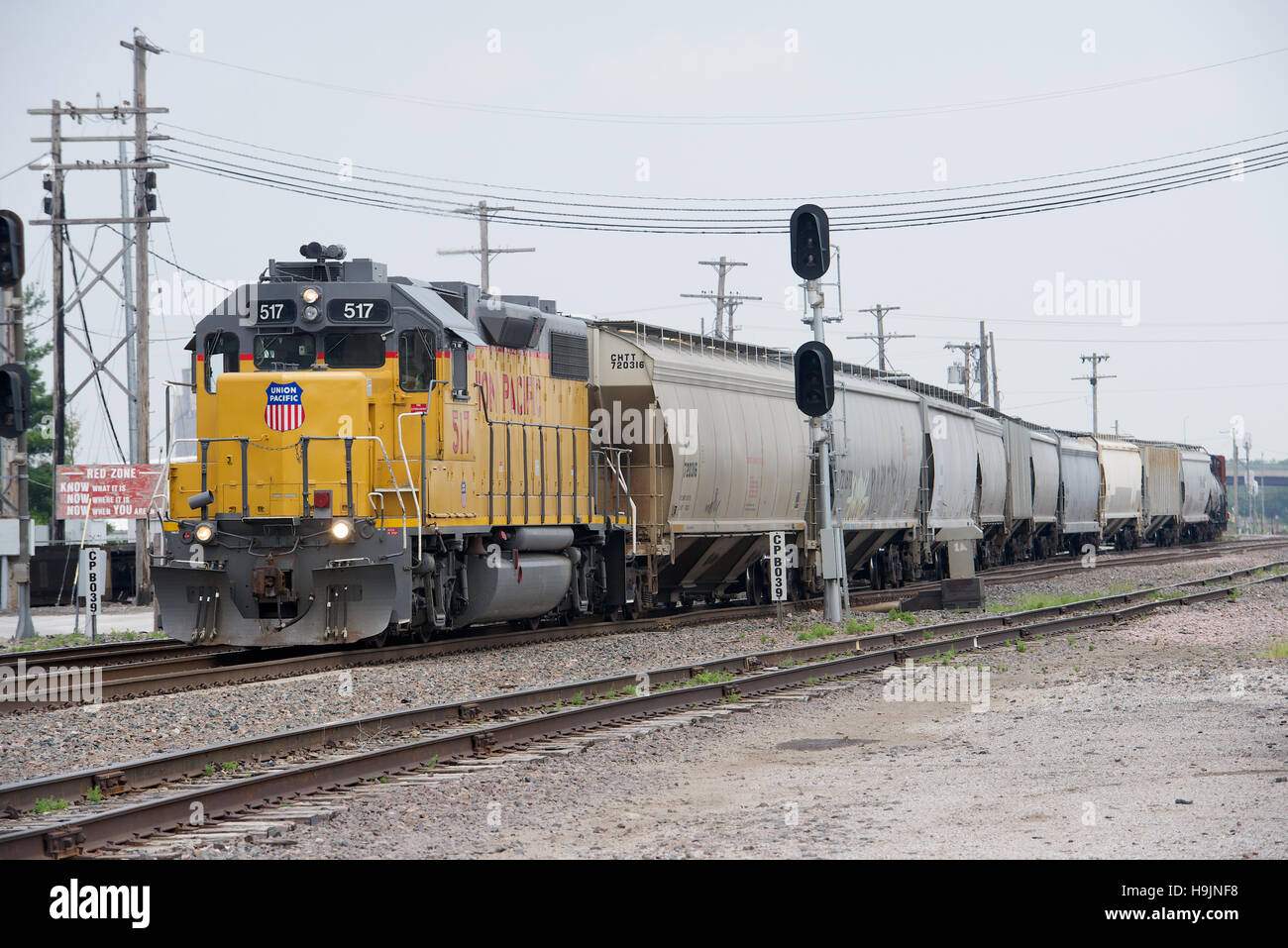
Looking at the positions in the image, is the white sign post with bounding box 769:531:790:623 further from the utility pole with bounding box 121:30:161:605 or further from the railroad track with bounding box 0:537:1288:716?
the utility pole with bounding box 121:30:161:605

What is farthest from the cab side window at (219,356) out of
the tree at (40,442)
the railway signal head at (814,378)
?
the tree at (40,442)

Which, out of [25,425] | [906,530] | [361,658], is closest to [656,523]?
[361,658]

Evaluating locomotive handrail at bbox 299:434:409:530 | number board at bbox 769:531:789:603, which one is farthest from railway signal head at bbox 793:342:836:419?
locomotive handrail at bbox 299:434:409:530

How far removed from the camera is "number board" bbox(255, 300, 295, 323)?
15734 millimetres

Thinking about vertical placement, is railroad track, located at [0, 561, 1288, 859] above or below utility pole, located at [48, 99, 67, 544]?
below

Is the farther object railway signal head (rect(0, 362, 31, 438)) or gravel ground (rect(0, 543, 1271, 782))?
railway signal head (rect(0, 362, 31, 438))

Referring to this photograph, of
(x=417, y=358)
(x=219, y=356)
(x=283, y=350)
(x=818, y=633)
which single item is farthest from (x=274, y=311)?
(x=818, y=633)

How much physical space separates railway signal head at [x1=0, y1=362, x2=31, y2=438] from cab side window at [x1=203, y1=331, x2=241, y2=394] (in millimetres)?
1975

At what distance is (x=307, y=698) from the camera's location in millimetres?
12695

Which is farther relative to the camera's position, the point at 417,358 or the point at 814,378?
the point at 814,378

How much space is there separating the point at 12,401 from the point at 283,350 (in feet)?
9.62

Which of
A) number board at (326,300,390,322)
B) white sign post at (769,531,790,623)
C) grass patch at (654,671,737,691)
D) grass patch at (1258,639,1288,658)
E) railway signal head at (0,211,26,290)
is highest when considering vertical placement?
railway signal head at (0,211,26,290)

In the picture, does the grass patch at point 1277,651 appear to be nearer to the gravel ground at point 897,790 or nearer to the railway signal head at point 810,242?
the gravel ground at point 897,790

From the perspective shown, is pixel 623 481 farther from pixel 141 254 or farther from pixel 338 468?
pixel 141 254
